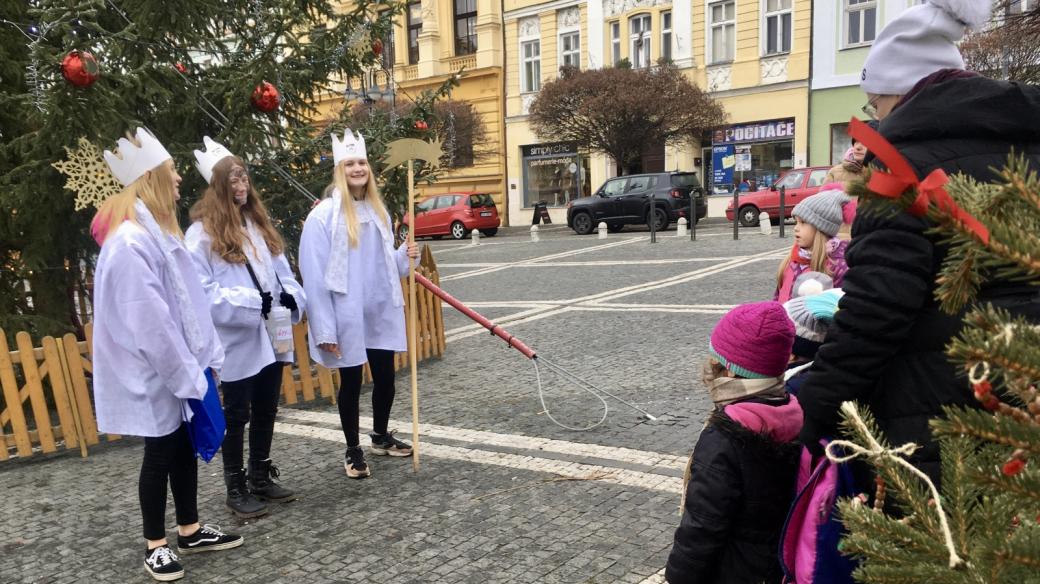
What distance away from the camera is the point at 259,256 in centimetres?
421

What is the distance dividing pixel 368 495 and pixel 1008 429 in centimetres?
370

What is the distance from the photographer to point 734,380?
2.24m

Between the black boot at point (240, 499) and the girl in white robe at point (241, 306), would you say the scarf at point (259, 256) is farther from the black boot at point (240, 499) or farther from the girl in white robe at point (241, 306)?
the black boot at point (240, 499)

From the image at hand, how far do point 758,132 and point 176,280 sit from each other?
25.5 metres

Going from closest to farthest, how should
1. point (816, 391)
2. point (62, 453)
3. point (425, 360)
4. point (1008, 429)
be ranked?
1. point (1008, 429)
2. point (816, 391)
3. point (62, 453)
4. point (425, 360)

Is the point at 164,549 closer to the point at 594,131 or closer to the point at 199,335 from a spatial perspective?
the point at 199,335

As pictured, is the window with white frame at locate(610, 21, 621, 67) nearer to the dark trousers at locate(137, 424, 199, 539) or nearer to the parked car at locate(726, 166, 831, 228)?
the parked car at locate(726, 166, 831, 228)

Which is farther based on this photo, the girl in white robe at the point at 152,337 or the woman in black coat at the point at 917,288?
the girl in white robe at the point at 152,337

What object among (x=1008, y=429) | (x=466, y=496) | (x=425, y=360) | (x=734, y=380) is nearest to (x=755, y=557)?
(x=734, y=380)

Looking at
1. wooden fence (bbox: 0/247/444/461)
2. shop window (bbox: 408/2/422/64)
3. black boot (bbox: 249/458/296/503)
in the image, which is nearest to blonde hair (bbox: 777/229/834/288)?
black boot (bbox: 249/458/296/503)

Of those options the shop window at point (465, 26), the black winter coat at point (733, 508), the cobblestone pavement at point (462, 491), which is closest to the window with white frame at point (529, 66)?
the shop window at point (465, 26)

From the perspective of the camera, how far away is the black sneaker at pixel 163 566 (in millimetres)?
3383

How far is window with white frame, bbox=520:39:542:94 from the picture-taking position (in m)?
32.4

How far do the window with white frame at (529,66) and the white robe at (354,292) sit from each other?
94.9 feet
